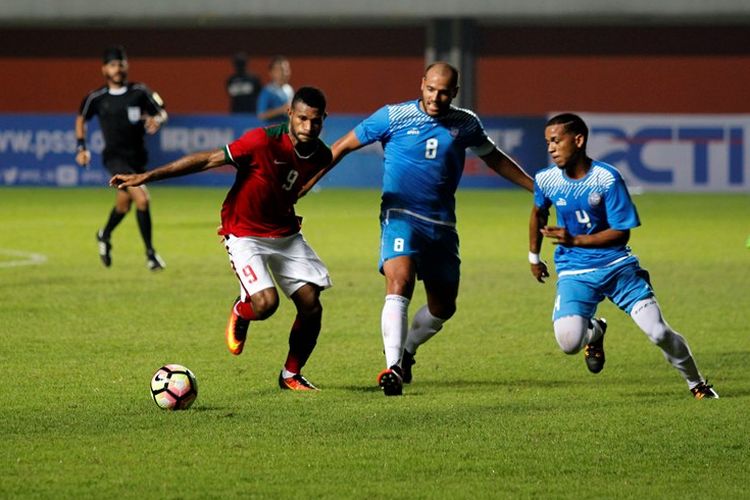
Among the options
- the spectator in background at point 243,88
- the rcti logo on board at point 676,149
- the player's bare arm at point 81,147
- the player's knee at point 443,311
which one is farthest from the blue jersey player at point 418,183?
the spectator in background at point 243,88

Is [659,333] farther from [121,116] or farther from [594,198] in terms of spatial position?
[121,116]

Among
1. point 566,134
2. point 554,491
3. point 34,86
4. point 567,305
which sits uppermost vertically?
point 34,86

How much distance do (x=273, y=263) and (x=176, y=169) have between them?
0.96 m

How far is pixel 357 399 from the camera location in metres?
8.85

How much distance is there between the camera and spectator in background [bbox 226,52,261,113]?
31.3m

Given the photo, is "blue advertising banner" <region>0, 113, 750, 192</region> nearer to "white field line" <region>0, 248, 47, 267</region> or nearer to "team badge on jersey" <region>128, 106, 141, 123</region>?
"white field line" <region>0, 248, 47, 267</region>

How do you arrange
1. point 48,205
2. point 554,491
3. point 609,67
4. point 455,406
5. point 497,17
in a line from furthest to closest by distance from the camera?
point 609,67 < point 497,17 < point 48,205 < point 455,406 < point 554,491

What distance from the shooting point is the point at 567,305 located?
895 cm

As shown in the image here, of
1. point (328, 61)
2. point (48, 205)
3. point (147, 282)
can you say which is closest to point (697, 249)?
Result: point (147, 282)

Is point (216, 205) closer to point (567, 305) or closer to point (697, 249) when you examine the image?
point (697, 249)

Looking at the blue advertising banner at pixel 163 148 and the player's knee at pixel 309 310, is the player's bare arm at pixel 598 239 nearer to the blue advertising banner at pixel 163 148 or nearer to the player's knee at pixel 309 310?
the player's knee at pixel 309 310

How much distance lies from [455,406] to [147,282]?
23.5 ft

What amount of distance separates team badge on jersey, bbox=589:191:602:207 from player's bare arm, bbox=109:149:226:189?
6.67 feet

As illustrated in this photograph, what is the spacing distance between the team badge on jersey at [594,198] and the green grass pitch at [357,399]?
1094mm
